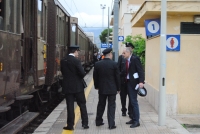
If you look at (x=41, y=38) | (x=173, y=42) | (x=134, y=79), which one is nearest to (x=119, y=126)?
(x=134, y=79)

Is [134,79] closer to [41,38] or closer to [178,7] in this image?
[178,7]

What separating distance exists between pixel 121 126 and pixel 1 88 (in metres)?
3.46

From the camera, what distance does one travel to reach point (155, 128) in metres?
8.08

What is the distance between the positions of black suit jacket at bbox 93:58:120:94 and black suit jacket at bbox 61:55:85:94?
43cm

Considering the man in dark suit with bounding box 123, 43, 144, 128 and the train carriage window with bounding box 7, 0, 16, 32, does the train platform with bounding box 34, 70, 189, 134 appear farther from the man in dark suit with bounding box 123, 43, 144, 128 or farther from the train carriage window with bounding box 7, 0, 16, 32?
the train carriage window with bounding box 7, 0, 16, 32

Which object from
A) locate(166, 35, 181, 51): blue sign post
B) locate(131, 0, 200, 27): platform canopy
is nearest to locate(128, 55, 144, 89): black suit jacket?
locate(166, 35, 181, 51): blue sign post

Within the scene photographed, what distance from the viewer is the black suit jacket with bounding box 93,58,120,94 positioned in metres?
7.92

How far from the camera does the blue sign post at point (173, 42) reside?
30.8 feet

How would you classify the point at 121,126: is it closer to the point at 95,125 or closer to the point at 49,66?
the point at 95,125

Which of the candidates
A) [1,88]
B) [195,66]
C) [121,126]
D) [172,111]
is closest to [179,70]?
[195,66]

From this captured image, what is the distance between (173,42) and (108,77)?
2424 millimetres

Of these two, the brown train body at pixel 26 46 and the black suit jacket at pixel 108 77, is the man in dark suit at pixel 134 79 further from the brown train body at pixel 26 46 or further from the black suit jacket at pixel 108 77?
the brown train body at pixel 26 46

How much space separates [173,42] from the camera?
9445 mm

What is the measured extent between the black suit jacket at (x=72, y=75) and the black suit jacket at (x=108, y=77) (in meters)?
0.43
